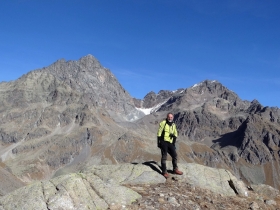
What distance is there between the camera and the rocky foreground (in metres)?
14.8

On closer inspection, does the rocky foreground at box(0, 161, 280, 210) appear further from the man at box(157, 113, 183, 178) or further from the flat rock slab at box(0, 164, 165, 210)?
the man at box(157, 113, 183, 178)

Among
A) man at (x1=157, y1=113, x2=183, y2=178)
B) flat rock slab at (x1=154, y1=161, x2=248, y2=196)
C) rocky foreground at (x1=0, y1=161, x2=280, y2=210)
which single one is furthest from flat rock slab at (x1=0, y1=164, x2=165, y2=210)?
flat rock slab at (x1=154, y1=161, x2=248, y2=196)

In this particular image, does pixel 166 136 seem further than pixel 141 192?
Yes

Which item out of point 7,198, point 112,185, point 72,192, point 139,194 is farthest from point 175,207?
point 7,198

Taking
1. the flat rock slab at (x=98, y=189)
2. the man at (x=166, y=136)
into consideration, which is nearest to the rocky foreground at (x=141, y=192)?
the flat rock slab at (x=98, y=189)

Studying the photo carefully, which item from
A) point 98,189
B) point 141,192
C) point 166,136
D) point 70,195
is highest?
Answer: point 166,136

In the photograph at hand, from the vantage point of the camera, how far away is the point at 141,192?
17.8 meters

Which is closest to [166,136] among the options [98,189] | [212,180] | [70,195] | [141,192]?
[212,180]

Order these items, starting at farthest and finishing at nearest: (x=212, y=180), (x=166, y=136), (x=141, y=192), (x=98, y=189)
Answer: (x=166, y=136) < (x=212, y=180) < (x=141, y=192) < (x=98, y=189)

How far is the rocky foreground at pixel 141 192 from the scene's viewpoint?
584 inches

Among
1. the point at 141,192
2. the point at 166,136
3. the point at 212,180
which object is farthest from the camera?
the point at 166,136

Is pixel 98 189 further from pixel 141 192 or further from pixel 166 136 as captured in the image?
pixel 166 136

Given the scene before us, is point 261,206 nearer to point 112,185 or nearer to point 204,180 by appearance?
point 204,180

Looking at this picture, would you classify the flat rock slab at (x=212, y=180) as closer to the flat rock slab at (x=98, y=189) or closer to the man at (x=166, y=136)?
the flat rock slab at (x=98, y=189)
